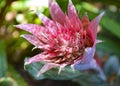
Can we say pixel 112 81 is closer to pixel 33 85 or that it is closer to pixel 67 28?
pixel 33 85

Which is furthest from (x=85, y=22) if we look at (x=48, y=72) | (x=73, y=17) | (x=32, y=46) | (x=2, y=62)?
(x=32, y=46)

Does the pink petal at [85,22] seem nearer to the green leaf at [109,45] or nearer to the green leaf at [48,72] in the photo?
the green leaf at [48,72]

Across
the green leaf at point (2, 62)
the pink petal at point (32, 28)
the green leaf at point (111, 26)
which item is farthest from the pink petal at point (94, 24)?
the green leaf at point (111, 26)

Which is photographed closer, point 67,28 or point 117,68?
point 67,28

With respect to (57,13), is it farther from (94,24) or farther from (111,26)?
(111,26)

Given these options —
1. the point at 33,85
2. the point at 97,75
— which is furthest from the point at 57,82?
the point at 97,75

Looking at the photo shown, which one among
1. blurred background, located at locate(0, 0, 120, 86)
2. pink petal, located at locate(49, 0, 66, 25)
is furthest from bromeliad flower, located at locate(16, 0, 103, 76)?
blurred background, located at locate(0, 0, 120, 86)

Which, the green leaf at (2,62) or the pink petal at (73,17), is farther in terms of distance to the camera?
the green leaf at (2,62)

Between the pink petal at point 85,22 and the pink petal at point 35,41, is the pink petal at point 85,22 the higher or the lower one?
the higher one
